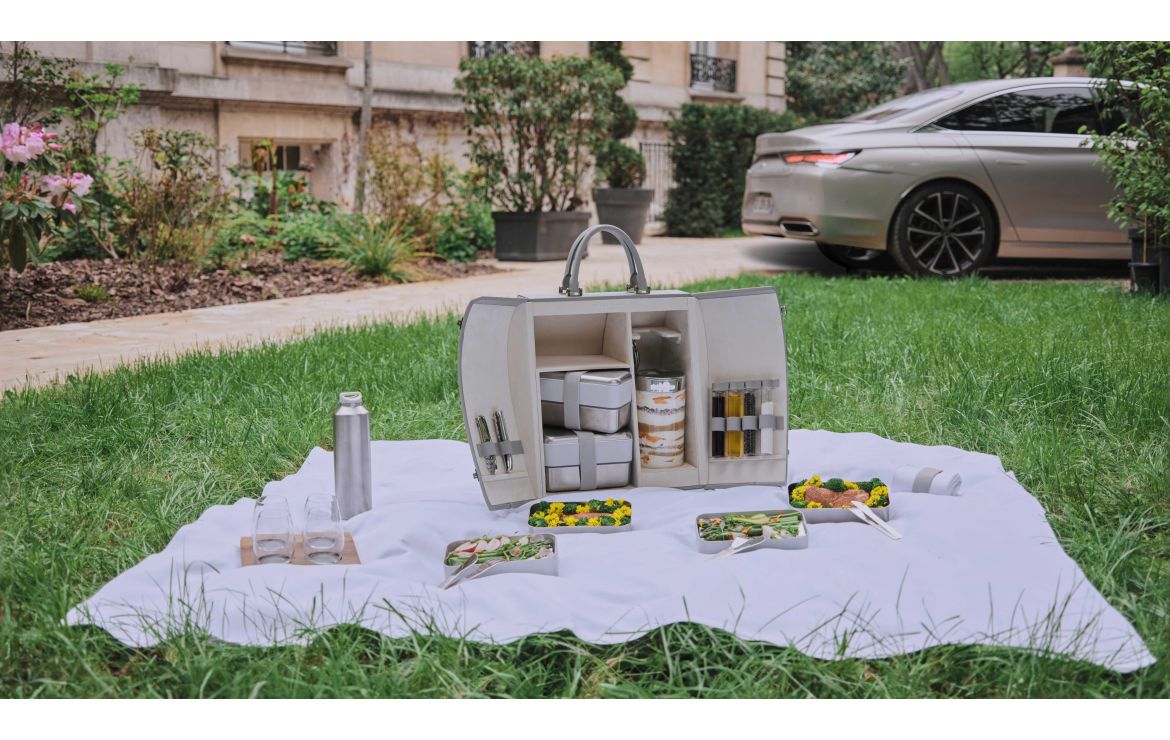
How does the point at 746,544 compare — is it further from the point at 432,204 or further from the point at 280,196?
the point at 280,196

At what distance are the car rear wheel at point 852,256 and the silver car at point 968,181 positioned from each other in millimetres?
1035

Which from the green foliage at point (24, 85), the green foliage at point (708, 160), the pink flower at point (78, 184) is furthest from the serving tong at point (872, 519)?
the green foliage at point (708, 160)

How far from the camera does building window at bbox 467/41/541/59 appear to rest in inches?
561

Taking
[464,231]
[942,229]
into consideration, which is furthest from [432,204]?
[942,229]

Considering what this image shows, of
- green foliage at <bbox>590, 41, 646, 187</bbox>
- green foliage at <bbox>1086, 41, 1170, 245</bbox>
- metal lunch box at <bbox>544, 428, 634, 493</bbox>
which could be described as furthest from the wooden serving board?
green foliage at <bbox>590, 41, 646, 187</bbox>

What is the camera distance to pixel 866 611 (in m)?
2.16

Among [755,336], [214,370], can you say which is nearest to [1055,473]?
[755,336]

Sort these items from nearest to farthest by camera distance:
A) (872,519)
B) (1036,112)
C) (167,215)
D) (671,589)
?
1. (671,589)
2. (872,519)
3. (167,215)
4. (1036,112)

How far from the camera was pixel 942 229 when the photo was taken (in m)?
7.56

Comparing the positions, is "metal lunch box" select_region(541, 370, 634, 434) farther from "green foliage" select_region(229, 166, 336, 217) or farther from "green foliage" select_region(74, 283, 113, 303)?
"green foliage" select_region(229, 166, 336, 217)

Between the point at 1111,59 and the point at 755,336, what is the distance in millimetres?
4316

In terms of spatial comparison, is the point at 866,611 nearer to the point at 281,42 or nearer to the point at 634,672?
the point at 634,672

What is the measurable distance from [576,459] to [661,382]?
320 millimetres

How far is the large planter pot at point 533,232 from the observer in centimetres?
1019
